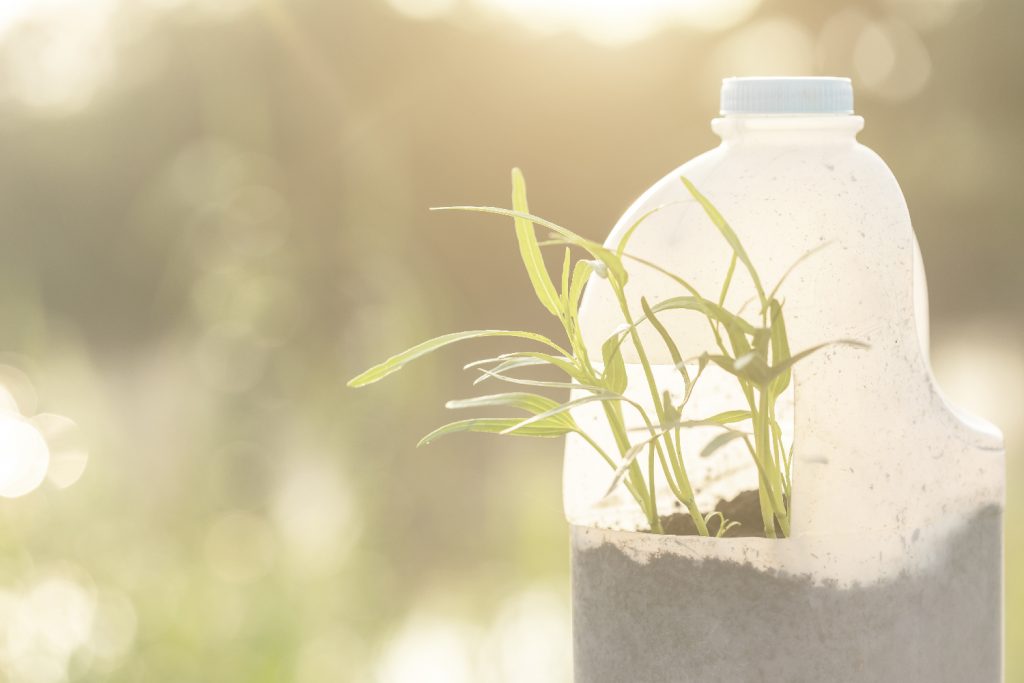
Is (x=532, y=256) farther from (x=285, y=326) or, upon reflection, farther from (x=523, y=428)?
(x=285, y=326)

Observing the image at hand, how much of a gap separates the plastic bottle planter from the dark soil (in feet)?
0.14

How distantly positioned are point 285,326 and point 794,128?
0.94 m

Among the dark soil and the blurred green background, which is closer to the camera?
the dark soil

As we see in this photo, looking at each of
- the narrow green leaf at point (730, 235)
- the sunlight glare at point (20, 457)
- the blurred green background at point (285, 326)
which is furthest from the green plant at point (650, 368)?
the sunlight glare at point (20, 457)

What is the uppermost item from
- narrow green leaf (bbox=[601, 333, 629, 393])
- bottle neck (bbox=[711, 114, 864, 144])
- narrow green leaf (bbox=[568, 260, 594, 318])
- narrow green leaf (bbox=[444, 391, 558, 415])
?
bottle neck (bbox=[711, 114, 864, 144])

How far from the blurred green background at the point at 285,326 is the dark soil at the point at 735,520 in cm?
77

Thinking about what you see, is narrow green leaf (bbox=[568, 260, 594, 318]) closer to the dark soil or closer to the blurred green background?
the dark soil

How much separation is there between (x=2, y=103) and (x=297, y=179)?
55 cm

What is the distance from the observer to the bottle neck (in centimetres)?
67

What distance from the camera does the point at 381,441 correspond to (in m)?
1.49

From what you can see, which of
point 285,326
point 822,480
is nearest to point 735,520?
point 822,480

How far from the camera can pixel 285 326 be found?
148 centimetres

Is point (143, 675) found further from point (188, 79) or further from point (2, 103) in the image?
point (188, 79)

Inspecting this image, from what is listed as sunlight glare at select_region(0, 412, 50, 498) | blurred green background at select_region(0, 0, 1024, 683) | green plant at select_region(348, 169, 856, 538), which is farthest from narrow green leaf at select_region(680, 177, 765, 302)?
sunlight glare at select_region(0, 412, 50, 498)
